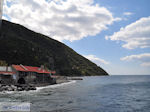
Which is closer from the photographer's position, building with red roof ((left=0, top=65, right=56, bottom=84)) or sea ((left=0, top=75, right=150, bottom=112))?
sea ((left=0, top=75, right=150, bottom=112))

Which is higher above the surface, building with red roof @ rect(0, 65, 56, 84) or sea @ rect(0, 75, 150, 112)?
building with red roof @ rect(0, 65, 56, 84)

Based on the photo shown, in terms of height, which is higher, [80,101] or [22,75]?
[22,75]

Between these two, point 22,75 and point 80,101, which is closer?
point 80,101

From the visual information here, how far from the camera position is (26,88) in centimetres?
6912

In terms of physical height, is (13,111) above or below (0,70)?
below

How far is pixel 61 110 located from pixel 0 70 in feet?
209

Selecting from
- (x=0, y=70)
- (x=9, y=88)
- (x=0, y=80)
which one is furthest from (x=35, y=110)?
(x=0, y=70)

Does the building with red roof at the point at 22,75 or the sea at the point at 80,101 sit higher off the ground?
the building with red roof at the point at 22,75

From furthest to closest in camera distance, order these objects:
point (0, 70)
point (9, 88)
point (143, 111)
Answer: point (0, 70) < point (9, 88) < point (143, 111)

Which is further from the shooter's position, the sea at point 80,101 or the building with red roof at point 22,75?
the building with red roof at point 22,75

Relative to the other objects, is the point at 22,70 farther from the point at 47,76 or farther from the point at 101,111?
the point at 101,111

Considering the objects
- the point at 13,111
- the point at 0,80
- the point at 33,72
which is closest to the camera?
the point at 13,111

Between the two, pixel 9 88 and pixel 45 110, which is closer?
pixel 45 110

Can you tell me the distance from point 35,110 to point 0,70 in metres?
61.4
